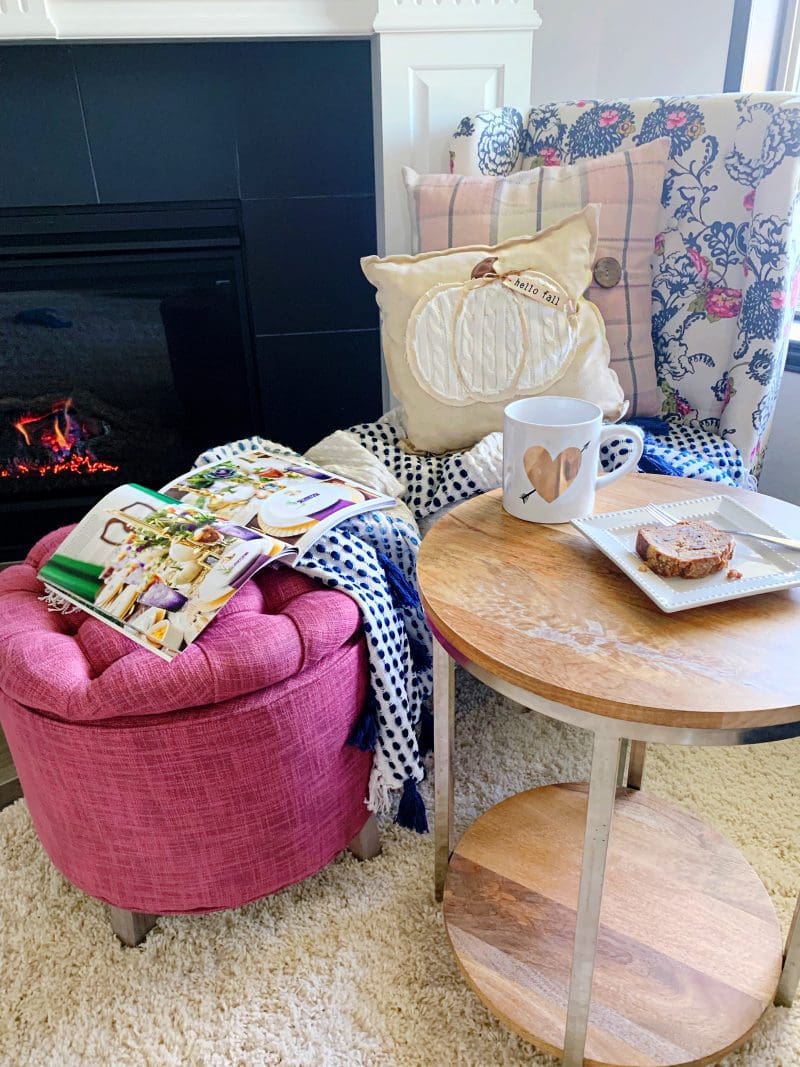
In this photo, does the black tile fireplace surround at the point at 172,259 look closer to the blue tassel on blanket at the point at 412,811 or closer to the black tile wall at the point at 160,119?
the black tile wall at the point at 160,119

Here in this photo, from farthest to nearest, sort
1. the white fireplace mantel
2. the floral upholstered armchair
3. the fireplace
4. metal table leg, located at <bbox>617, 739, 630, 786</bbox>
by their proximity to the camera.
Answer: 1. the fireplace
2. the white fireplace mantel
3. the floral upholstered armchair
4. metal table leg, located at <bbox>617, 739, 630, 786</bbox>

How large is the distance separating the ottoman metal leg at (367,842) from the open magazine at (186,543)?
1.33 feet

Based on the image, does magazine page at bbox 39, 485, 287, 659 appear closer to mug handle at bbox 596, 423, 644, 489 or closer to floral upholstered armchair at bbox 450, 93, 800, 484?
mug handle at bbox 596, 423, 644, 489

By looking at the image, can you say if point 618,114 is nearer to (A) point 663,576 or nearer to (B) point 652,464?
(B) point 652,464

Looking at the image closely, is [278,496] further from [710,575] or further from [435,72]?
[435,72]

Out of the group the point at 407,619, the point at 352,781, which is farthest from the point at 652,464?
the point at 352,781

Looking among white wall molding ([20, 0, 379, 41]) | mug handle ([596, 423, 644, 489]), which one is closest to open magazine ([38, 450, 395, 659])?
mug handle ([596, 423, 644, 489])

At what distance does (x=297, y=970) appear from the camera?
98 centimetres

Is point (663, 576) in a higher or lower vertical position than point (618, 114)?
lower

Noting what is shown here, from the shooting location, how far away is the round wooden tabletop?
592 mm

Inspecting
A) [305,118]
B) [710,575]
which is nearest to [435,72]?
[305,118]

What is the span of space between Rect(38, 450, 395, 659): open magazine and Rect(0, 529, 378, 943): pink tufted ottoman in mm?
28

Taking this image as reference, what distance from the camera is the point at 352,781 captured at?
102 cm

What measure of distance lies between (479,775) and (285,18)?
4.77ft
